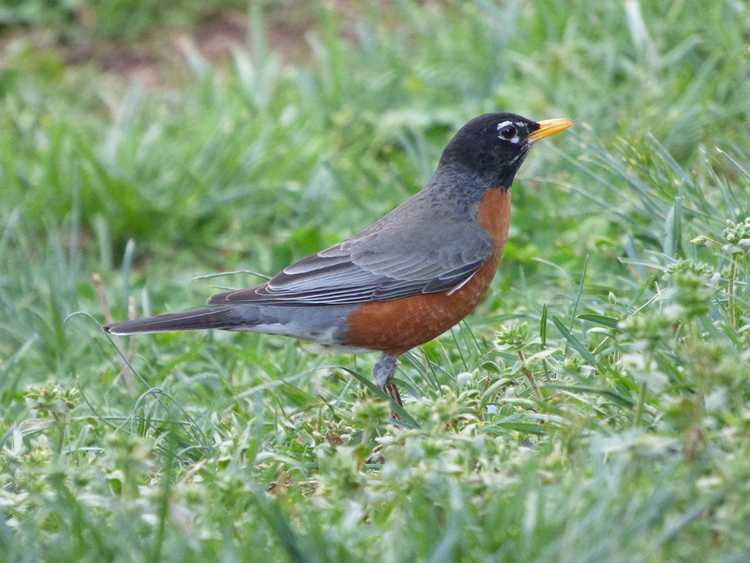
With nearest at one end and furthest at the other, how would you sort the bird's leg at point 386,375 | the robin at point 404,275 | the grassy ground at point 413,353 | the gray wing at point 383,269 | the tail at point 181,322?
the grassy ground at point 413,353 < the bird's leg at point 386,375 < the tail at point 181,322 < the robin at point 404,275 < the gray wing at point 383,269

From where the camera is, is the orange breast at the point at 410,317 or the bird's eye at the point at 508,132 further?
the bird's eye at the point at 508,132

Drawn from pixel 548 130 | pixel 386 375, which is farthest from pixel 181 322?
pixel 548 130

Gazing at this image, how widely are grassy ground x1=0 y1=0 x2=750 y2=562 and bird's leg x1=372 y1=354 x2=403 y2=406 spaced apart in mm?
77

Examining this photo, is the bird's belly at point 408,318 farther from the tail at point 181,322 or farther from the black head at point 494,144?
the black head at point 494,144

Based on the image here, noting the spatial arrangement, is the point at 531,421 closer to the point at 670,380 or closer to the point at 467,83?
the point at 670,380

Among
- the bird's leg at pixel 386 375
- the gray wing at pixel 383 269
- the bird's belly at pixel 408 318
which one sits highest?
the gray wing at pixel 383 269

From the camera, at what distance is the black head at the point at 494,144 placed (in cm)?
558

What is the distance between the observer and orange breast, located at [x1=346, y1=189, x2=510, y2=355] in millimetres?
4953

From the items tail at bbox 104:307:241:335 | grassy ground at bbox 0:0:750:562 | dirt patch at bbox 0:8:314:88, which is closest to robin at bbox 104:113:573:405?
tail at bbox 104:307:241:335

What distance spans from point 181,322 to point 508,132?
1754 millimetres

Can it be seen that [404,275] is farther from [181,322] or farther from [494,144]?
[181,322]

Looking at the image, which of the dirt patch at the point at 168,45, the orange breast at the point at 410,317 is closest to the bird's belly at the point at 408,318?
the orange breast at the point at 410,317

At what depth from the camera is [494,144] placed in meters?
5.59

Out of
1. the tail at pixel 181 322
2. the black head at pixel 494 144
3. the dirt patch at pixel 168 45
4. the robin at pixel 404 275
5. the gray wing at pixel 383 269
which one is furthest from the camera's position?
the dirt patch at pixel 168 45
